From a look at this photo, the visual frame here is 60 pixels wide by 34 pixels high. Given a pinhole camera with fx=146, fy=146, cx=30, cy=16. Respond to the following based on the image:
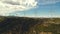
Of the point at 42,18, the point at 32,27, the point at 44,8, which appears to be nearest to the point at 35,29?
the point at 32,27

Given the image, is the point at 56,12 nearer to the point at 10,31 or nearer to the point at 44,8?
the point at 44,8

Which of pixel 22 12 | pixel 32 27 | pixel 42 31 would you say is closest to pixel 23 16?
pixel 22 12

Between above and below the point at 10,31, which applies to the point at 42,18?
above

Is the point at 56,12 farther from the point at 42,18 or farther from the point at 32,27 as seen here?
the point at 32,27

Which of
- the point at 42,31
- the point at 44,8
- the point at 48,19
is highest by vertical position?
the point at 44,8

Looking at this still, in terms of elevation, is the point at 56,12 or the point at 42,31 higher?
the point at 56,12

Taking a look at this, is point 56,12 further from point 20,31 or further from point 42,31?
point 20,31

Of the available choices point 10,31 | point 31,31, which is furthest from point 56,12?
point 10,31
